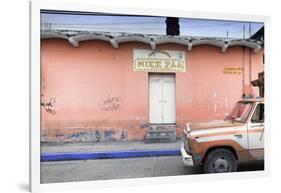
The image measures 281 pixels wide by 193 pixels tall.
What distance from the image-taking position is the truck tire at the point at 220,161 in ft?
22.1

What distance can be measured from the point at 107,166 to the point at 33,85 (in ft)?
6.00

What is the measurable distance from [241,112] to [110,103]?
240 centimetres

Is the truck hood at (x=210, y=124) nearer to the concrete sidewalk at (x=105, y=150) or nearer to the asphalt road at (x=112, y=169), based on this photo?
the concrete sidewalk at (x=105, y=150)

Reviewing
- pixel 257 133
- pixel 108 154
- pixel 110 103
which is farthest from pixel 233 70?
pixel 108 154

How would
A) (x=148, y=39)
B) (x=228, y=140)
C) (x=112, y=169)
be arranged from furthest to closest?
A: (x=228, y=140)
(x=148, y=39)
(x=112, y=169)

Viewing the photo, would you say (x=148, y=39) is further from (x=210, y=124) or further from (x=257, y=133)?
(x=257, y=133)

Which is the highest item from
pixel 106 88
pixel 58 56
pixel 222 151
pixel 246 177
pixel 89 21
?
pixel 89 21

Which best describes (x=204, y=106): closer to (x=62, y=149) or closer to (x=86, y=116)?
(x=86, y=116)

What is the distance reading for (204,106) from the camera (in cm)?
689

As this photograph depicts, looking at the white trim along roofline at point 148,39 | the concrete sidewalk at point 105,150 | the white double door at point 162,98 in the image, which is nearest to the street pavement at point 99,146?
the concrete sidewalk at point 105,150

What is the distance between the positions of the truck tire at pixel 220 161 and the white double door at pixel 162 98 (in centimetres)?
90

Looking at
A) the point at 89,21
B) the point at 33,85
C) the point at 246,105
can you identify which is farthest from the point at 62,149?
the point at 246,105

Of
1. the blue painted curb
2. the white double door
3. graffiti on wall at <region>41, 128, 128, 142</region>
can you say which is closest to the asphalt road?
the blue painted curb

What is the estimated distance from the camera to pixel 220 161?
6.80 metres
